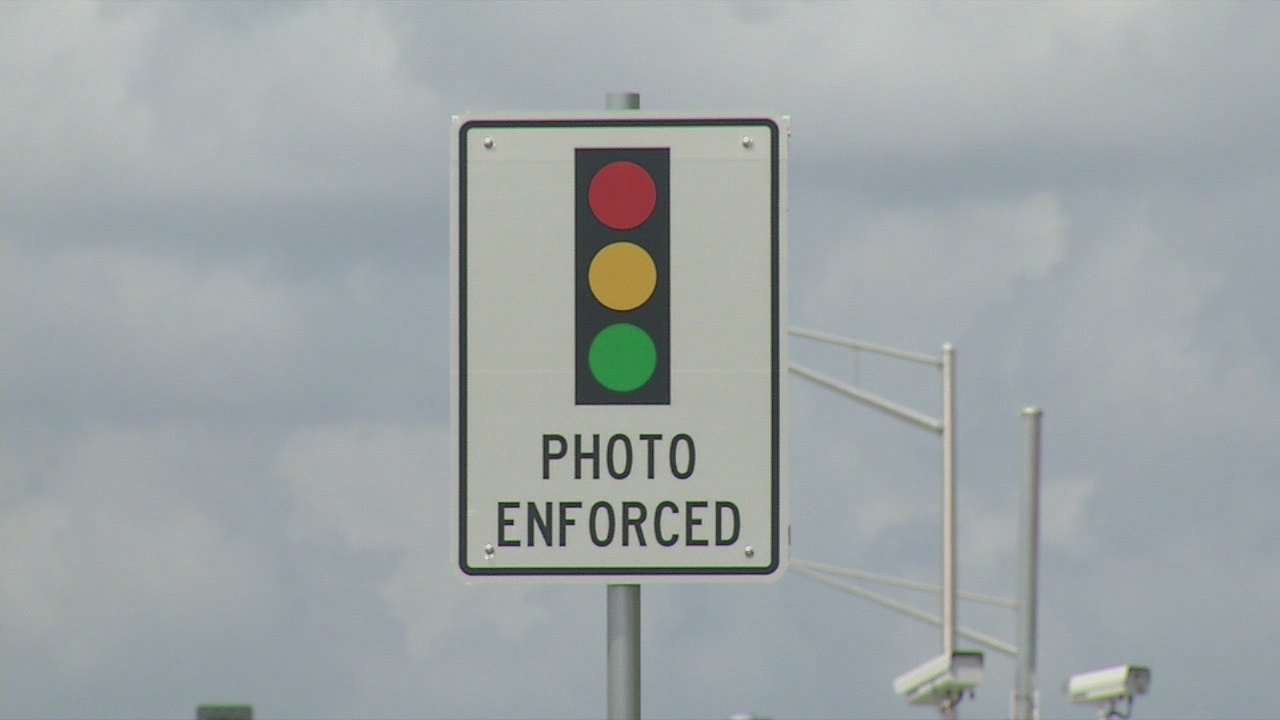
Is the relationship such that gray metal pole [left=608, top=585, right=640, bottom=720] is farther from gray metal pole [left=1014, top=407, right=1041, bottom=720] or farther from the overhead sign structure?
gray metal pole [left=1014, top=407, right=1041, bottom=720]

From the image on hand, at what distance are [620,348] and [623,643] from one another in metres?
0.74

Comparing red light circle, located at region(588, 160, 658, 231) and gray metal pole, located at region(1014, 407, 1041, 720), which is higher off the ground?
red light circle, located at region(588, 160, 658, 231)

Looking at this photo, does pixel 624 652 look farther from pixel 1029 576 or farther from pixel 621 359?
pixel 1029 576

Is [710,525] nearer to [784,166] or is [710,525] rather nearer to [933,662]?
[784,166]

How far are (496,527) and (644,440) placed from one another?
1.41ft

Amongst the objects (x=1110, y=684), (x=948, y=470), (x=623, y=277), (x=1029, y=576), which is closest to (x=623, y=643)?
(x=623, y=277)

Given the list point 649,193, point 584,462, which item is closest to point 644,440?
point 584,462

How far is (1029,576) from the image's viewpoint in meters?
24.8

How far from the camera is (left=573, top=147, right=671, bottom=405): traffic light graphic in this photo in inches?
258

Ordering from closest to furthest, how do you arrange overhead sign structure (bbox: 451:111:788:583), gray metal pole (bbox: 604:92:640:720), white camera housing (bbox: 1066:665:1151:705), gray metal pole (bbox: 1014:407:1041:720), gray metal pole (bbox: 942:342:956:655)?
overhead sign structure (bbox: 451:111:788:583) < gray metal pole (bbox: 604:92:640:720) < white camera housing (bbox: 1066:665:1151:705) < gray metal pole (bbox: 1014:407:1041:720) < gray metal pole (bbox: 942:342:956:655)

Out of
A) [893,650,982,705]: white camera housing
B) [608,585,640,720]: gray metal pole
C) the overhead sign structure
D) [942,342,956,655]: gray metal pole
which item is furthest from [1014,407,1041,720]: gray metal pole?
the overhead sign structure

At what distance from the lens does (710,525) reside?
6566 mm

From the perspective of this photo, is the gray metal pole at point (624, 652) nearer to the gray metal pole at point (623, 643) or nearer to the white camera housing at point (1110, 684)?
the gray metal pole at point (623, 643)

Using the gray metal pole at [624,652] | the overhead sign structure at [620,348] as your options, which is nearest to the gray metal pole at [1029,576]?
the gray metal pole at [624,652]
